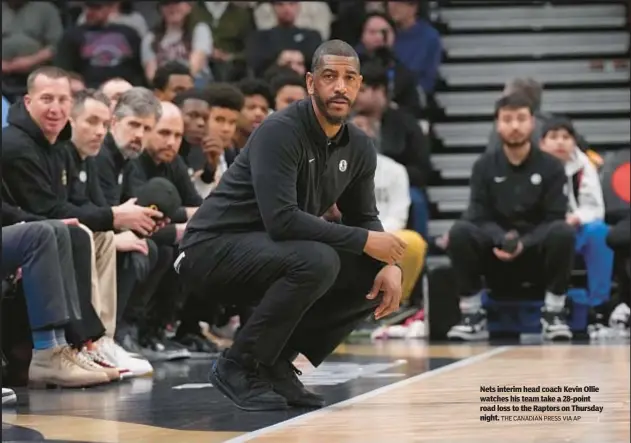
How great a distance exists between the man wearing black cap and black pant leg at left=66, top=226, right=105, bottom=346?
81 centimetres

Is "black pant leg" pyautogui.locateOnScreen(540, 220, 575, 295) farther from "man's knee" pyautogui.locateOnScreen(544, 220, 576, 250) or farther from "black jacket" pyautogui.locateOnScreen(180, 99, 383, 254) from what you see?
"black jacket" pyautogui.locateOnScreen(180, 99, 383, 254)

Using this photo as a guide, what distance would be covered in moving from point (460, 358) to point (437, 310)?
1814mm

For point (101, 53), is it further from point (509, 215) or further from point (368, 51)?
point (509, 215)

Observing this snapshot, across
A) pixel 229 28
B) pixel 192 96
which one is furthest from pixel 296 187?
pixel 229 28

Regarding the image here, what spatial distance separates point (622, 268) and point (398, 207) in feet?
5.02

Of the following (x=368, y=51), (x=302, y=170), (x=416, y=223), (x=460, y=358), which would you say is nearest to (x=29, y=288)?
(x=302, y=170)

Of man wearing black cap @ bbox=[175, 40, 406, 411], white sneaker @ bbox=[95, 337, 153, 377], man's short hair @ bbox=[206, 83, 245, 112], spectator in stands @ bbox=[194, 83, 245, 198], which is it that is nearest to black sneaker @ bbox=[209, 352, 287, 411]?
man wearing black cap @ bbox=[175, 40, 406, 411]

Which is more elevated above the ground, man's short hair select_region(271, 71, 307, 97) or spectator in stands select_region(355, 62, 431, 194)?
man's short hair select_region(271, 71, 307, 97)

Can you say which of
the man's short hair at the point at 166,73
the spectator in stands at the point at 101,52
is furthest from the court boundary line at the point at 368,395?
the spectator in stands at the point at 101,52

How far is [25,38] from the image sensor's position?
11781mm

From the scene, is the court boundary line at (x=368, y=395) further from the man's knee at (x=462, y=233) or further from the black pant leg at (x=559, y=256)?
the man's knee at (x=462, y=233)

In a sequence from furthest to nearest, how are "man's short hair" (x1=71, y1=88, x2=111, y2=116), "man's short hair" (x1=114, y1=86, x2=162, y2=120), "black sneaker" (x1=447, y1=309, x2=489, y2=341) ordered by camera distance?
"black sneaker" (x1=447, y1=309, x2=489, y2=341), "man's short hair" (x1=114, y1=86, x2=162, y2=120), "man's short hair" (x1=71, y1=88, x2=111, y2=116)

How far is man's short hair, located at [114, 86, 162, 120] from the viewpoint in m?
6.84

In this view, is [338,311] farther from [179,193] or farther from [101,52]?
[101,52]
